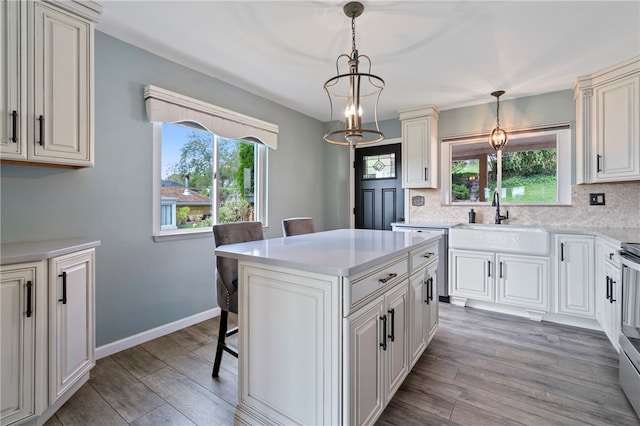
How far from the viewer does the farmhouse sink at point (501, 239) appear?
2939 millimetres

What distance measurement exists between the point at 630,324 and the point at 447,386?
121 cm

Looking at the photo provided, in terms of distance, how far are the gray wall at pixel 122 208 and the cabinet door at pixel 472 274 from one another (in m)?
2.74

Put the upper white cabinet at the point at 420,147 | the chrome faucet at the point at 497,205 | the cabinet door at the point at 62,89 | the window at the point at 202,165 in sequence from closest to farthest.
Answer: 1. the cabinet door at the point at 62,89
2. the window at the point at 202,165
3. the chrome faucet at the point at 497,205
4. the upper white cabinet at the point at 420,147

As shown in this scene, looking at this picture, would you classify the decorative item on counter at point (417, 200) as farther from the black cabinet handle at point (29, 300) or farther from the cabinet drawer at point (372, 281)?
the black cabinet handle at point (29, 300)

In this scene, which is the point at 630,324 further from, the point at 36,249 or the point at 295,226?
the point at 36,249

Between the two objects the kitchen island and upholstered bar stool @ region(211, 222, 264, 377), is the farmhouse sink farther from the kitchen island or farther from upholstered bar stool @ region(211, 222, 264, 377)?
upholstered bar stool @ region(211, 222, 264, 377)

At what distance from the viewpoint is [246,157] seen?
354cm

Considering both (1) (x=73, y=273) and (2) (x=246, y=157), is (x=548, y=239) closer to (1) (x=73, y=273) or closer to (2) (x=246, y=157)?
(2) (x=246, y=157)

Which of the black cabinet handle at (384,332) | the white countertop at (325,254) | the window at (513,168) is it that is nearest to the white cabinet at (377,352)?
the black cabinet handle at (384,332)

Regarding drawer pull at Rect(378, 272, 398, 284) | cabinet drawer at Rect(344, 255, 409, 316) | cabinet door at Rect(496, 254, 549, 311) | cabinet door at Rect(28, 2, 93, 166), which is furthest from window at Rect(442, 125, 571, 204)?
cabinet door at Rect(28, 2, 93, 166)

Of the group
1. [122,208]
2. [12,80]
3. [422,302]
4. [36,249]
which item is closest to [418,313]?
[422,302]

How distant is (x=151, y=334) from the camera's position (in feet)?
8.32

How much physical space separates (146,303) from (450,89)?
12.5 ft

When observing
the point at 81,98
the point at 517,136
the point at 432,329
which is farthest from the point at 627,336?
the point at 81,98
